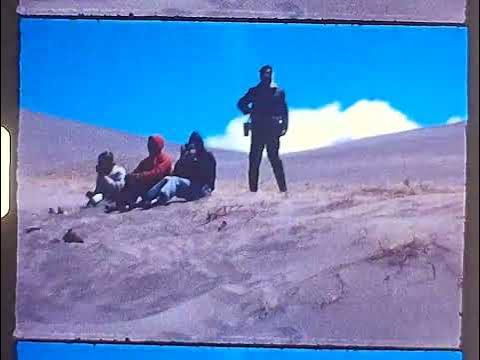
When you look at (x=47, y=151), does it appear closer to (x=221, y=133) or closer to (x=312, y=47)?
(x=221, y=133)

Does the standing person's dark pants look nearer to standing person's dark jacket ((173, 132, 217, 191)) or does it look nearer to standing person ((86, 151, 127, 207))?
standing person's dark jacket ((173, 132, 217, 191))

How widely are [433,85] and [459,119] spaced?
0.23ft

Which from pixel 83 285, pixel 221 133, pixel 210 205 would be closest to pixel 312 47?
pixel 221 133

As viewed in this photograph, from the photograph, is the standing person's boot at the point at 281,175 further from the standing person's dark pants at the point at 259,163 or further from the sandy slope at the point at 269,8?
the sandy slope at the point at 269,8

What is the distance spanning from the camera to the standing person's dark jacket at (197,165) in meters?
1.16

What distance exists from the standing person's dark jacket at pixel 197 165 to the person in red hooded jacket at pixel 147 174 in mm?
20

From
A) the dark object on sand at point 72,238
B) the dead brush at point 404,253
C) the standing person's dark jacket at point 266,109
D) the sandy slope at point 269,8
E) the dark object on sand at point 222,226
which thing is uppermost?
the sandy slope at point 269,8

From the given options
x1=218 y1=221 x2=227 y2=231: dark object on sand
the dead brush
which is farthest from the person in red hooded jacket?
the dead brush

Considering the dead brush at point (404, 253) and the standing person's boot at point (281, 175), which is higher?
the standing person's boot at point (281, 175)

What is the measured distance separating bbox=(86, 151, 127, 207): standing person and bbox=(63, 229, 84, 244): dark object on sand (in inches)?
2.1

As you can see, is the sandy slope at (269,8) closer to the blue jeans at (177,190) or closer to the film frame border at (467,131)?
the film frame border at (467,131)

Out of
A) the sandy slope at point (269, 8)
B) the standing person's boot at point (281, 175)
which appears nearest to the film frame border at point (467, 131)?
the sandy slope at point (269, 8)

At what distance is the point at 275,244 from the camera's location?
45.5 inches

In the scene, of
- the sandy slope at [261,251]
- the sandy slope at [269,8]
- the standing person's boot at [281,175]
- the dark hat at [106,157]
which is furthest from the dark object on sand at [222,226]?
the sandy slope at [269,8]
